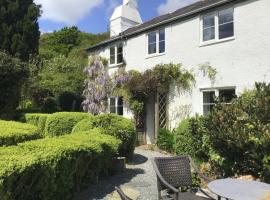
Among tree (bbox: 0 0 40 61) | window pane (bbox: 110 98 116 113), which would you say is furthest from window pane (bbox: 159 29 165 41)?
tree (bbox: 0 0 40 61)

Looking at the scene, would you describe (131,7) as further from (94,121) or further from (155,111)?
(94,121)

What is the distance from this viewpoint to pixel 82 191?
8406mm

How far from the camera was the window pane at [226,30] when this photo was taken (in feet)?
47.1

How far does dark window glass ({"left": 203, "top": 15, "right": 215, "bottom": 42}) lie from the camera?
1514 cm

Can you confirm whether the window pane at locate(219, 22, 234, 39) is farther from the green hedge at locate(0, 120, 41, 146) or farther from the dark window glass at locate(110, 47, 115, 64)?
the dark window glass at locate(110, 47, 115, 64)

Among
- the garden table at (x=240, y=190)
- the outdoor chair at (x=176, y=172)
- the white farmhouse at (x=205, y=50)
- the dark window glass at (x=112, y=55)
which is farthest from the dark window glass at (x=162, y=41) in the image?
the garden table at (x=240, y=190)

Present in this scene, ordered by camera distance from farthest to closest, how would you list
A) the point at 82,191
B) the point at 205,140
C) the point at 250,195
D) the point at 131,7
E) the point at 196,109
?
the point at 131,7, the point at 196,109, the point at 205,140, the point at 82,191, the point at 250,195

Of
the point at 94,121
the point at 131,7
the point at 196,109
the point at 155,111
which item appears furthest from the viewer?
the point at 131,7

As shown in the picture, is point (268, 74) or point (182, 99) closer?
point (268, 74)

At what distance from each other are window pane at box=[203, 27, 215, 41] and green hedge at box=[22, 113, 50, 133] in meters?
8.31

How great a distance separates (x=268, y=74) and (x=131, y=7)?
14.5 metres

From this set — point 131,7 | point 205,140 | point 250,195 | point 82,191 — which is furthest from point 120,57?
point 250,195

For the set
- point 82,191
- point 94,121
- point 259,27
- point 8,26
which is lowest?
point 82,191

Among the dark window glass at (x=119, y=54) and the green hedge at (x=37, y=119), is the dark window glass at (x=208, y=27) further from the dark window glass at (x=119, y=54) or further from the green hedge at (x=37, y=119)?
the green hedge at (x=37, y=119)
